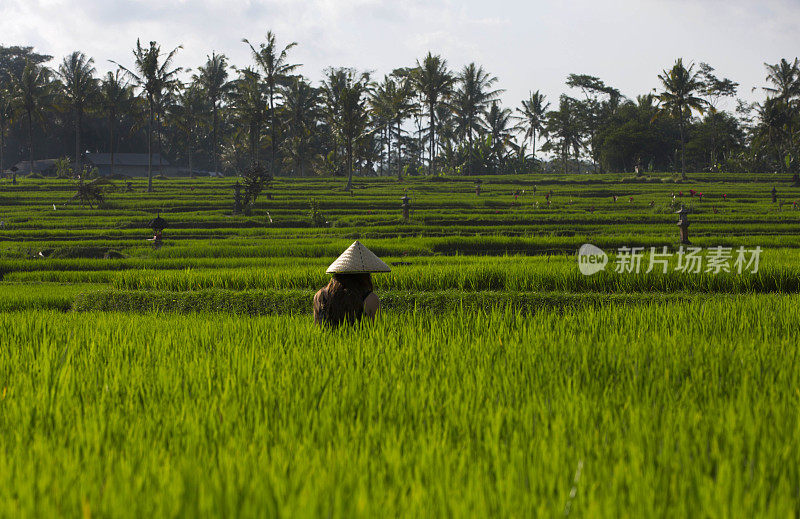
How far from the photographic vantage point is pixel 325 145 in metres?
→ 48.9

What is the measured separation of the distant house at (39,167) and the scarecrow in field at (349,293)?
44347mm

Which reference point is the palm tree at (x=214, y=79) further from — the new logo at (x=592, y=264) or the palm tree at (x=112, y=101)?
the new logo at (x=592, y=264)

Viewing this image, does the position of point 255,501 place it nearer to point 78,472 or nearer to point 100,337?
point 78,472

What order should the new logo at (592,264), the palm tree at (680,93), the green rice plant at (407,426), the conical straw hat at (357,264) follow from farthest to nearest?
the palm tree at (680,93) → the new logo at (592,264) → the conical straw hat at (357,264) → the green rice plant at (407,426)

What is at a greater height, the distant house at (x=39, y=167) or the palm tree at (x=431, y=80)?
the palm tree at (x=431, y=80)

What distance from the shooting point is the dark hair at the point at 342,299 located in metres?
4.74

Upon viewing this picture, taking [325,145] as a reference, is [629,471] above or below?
below

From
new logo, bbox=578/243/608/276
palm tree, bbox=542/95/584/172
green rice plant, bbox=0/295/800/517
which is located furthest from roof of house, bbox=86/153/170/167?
green rice plant, bbox=0/295/800/517

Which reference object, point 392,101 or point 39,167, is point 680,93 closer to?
point 392,101

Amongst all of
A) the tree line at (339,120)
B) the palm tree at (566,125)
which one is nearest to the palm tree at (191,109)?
the tree line at (339,120)

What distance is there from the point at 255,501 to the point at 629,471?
3.89 feet

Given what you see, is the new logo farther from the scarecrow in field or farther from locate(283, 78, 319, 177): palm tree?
locate(283, 78, 319, 177): palm tree

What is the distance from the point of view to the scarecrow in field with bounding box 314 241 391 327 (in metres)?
4.63

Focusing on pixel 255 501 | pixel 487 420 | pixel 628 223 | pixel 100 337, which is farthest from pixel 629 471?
pixel 628 223
